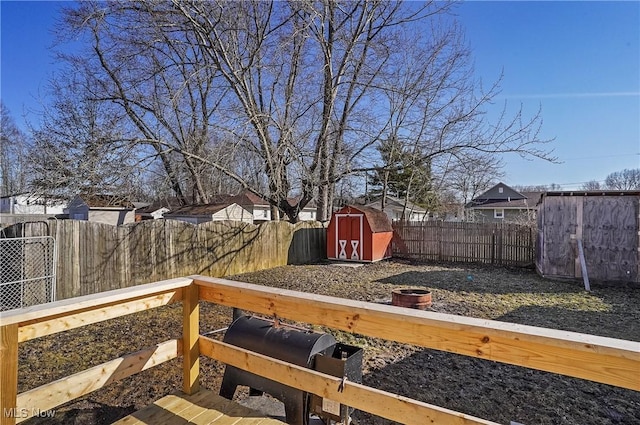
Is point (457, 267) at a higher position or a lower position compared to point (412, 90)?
lower

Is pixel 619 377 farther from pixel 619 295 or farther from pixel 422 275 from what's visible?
pixel 422 275

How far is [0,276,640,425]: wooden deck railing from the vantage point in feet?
4.00

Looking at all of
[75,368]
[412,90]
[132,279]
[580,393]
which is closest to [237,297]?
[75,368]

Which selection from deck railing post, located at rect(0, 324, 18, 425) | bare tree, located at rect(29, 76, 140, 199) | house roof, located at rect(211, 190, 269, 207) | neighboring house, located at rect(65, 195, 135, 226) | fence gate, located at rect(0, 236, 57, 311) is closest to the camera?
deck railing post, located at rect(0, 324, 18, 425)

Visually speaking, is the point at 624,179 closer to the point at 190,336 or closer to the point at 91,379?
the point at 190,336

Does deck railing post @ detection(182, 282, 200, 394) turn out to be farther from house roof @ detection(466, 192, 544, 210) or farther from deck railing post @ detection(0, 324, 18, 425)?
house roof @ detection(466, 192, 544, 210)

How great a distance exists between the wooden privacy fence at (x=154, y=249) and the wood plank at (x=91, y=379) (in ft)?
18.4

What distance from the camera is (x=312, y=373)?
1.84m

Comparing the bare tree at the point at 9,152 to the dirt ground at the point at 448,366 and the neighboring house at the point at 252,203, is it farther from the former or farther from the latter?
the dirt ground at the point at 448,366

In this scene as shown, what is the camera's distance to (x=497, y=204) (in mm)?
28812

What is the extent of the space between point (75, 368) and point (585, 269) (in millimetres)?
9872

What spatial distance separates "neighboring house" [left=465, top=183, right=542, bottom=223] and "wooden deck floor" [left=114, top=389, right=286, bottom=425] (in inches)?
1090

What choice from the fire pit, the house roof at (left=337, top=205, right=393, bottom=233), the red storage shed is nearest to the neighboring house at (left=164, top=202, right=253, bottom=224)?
the red storage shed

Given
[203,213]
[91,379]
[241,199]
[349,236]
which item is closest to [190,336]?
[91,379]
